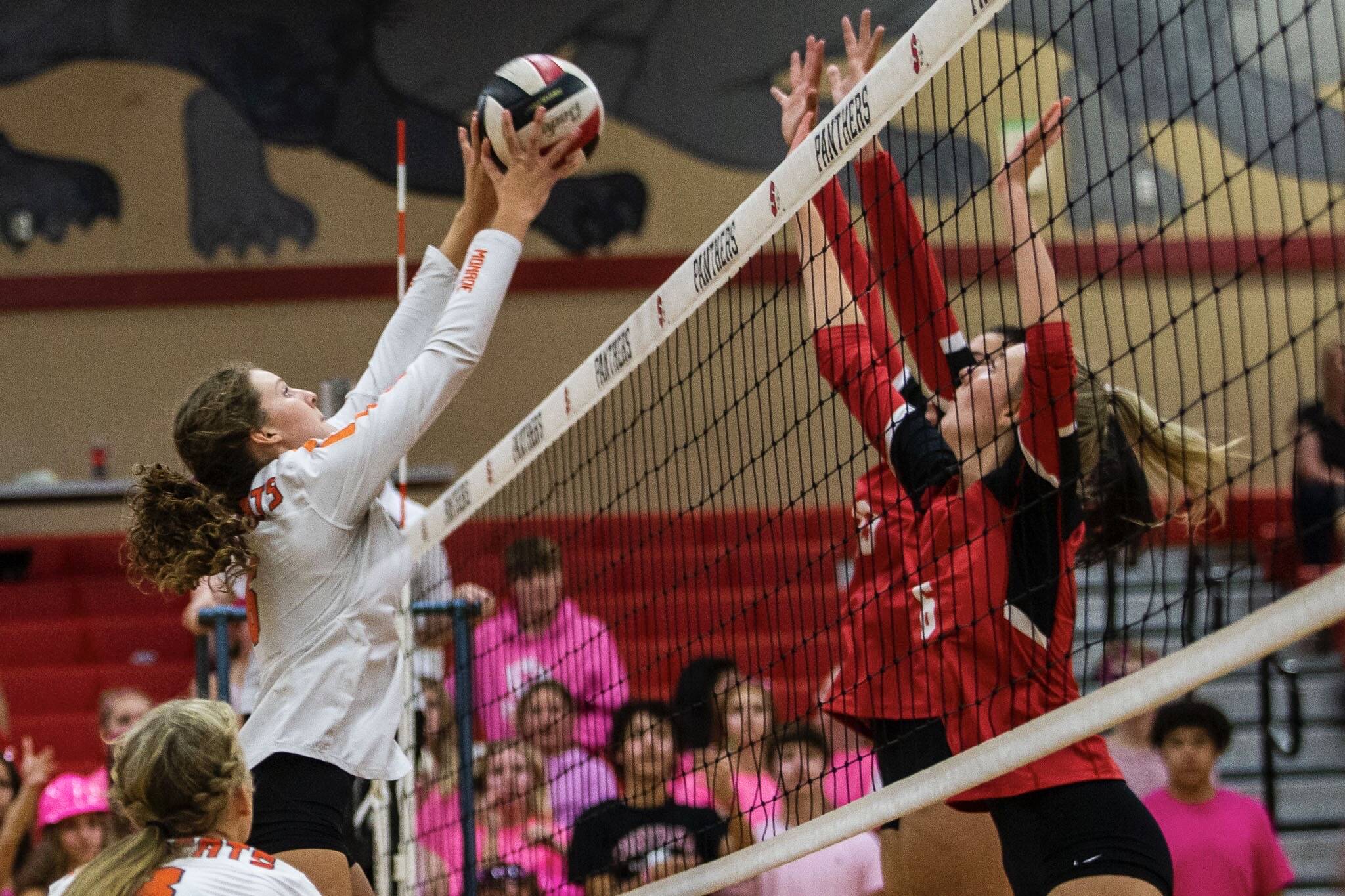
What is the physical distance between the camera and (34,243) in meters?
10.8

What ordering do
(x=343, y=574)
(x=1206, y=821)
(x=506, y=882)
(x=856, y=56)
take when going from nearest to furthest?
(x=343, y=574), (x=856, y=56), (x=506, y=882), (x=1206, y=821)

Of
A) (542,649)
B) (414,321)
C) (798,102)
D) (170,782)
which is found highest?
(798,102)

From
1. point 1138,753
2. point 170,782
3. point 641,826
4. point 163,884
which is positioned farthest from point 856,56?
point 1138,753

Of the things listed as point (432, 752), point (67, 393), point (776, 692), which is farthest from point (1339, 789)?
point (67, 393)

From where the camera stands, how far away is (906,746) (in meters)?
3.00

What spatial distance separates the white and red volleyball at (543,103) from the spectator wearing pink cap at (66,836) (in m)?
3.00

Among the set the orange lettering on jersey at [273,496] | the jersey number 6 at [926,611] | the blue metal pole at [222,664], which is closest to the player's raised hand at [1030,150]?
the jersey number 6 at [926,611]

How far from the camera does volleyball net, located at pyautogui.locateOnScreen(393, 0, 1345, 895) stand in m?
2.77

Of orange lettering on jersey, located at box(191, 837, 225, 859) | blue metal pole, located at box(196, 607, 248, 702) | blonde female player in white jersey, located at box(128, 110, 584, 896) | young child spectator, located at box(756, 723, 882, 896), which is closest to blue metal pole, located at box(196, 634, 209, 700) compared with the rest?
blue metal pole, located at box(196, 607, 248, 702)

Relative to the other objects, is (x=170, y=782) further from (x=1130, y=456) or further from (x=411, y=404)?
(x=1130, y=456)

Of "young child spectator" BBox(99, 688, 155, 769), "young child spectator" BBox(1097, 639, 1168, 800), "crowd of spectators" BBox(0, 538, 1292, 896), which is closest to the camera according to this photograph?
"crowd of spectators" BBox(0, 538, 1292, 896)

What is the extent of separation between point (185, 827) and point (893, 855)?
138 centimetres

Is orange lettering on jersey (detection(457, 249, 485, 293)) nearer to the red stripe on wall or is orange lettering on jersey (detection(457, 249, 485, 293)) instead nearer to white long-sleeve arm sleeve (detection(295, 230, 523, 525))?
white long-sleeve arm sleeve (detection(295, 230, 523, 525))

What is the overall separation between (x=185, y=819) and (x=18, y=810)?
132 inches
